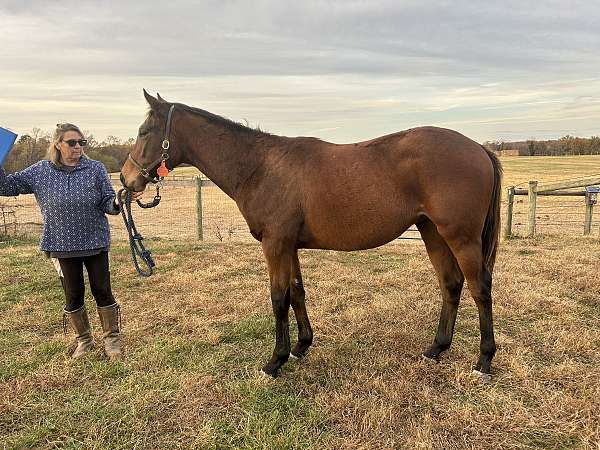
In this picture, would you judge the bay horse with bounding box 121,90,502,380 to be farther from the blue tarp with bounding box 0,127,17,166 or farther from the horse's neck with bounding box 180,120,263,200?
the blue tarp with bounding box 0,127,17,166

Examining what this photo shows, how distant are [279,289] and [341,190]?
931 mm

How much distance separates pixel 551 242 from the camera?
809 centimetres

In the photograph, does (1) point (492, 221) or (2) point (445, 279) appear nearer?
(1) point (492, 221)

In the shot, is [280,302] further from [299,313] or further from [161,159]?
[161,159]

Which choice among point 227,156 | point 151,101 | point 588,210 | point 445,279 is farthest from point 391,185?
point 588,210

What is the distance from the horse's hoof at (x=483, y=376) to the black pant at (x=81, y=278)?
3123 mm

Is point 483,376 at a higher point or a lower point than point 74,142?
lower

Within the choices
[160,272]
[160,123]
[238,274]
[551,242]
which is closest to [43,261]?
[160,272]

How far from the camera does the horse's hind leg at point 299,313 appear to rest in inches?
142

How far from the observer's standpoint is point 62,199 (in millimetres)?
3342

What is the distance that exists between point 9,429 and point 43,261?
5.01 meters

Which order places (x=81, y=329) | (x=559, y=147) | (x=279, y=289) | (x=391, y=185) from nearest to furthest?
(x=391, y=185) < (x=279, y=289) < (x=81, y=329) < (x=559, y=147)

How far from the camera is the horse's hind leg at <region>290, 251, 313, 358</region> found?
11.8 ft

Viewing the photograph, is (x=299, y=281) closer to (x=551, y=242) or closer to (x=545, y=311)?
(x=545, y=311)
